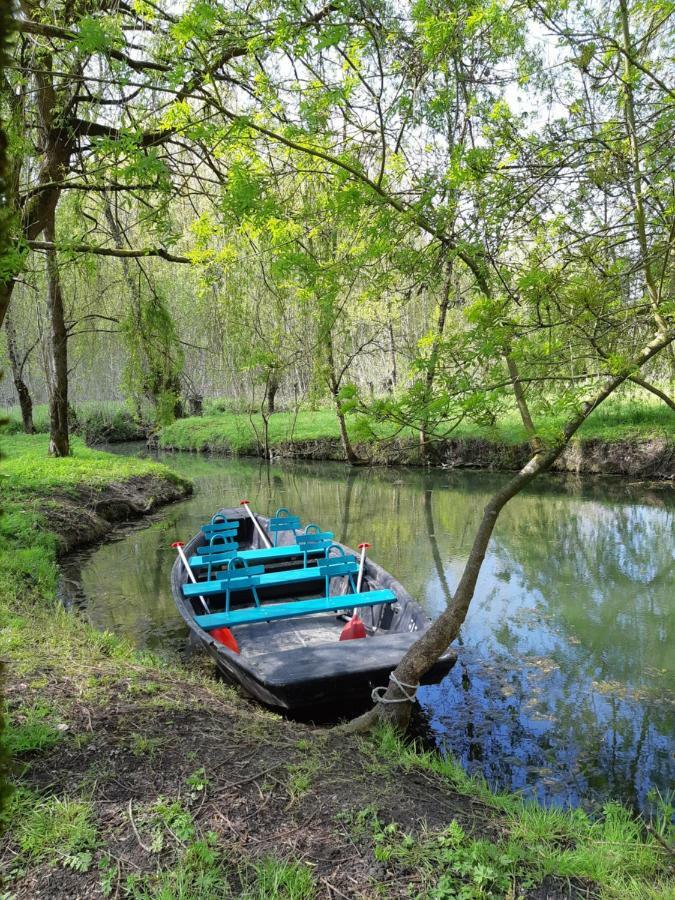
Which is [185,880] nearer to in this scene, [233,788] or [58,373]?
[233,788]

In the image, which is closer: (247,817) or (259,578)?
(247,817)

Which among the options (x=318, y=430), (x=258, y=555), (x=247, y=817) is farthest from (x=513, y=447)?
(x=247, y=817)

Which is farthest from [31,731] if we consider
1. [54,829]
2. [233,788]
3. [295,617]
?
[295,617]

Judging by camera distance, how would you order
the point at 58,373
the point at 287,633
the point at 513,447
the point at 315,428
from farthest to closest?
the point at 315,428, the point at 513,447, the point at 58,373, the point at 287,633

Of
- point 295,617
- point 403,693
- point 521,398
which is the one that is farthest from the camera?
point 295,617

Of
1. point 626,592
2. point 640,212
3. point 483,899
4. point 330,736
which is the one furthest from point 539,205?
point 626,592

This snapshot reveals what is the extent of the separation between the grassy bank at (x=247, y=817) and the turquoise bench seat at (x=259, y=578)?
2080mm

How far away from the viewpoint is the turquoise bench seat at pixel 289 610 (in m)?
5.61

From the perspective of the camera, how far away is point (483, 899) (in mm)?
2346

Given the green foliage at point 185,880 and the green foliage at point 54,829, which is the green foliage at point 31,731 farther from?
the green foliage at point 185,880

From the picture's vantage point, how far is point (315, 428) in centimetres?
2131

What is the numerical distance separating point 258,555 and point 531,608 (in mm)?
3159

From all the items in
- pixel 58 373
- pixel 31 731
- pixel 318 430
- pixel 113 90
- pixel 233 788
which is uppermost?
pixel 113 90

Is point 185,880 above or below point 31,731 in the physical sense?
below
